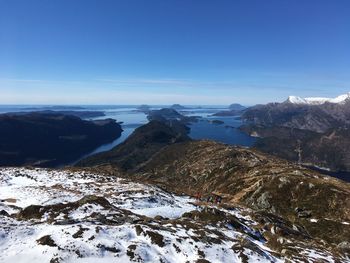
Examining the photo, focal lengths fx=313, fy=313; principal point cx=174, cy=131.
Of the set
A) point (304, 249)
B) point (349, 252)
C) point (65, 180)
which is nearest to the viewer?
point (304, 249)

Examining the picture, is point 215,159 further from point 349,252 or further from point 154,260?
point 154,260

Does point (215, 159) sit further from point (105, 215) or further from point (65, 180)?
point (105, 215)

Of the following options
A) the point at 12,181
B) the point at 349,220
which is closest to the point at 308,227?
the point at 349,220

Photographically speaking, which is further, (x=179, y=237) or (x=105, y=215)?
(x=105, y=215)

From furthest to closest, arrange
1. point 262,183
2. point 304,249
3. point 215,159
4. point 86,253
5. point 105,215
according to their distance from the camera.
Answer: point 215,159
point 262,183
point 304,249
point 105,215
point 86,253

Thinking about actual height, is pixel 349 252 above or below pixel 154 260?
below

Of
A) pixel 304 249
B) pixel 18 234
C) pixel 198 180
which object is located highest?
pixel 18 234

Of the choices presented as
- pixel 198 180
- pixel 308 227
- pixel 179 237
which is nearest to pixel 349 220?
pixel 308 227
